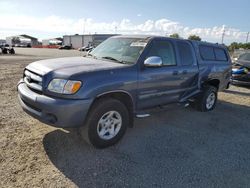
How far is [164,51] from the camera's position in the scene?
472 centimetres

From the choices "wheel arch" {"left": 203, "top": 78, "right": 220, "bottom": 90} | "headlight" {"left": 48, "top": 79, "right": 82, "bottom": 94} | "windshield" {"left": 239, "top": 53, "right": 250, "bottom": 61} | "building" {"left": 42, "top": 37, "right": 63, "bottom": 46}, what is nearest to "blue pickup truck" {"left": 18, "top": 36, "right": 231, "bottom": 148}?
"headlight" {"left": 48, "top": 79, "right": 82, "bottom": 94}

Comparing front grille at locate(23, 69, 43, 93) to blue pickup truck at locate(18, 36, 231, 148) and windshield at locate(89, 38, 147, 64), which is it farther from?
windshield at locate(89, 38, 147, 64)

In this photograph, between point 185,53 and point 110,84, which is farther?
point 185,53

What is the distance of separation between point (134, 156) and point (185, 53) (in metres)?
2.79

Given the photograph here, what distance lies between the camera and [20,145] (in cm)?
379

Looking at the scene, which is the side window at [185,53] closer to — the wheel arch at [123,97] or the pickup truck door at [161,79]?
the pickup truck door at [161,79]

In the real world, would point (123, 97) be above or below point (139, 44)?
below

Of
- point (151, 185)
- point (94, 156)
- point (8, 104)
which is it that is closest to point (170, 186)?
point (151, 185)

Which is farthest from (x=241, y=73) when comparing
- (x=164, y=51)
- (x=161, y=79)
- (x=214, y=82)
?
(x=161, y=79)

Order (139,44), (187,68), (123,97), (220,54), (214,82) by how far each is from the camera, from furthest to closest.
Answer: (220,54), (214,82), (187,68), (139,44), (123,97)

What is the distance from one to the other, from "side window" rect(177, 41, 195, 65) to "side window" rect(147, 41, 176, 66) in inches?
12.9

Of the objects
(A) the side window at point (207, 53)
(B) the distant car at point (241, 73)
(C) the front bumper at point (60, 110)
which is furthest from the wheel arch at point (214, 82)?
(C) the front bumper at point (60, 110)

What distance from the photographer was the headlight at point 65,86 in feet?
10.8

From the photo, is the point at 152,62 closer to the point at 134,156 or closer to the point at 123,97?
the point at 123,97
